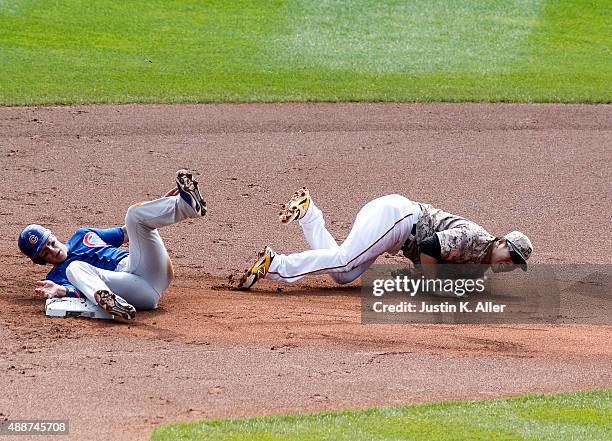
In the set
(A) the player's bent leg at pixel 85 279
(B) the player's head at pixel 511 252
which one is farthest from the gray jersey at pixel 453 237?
(A) the player's bent leg at pixel 85 279

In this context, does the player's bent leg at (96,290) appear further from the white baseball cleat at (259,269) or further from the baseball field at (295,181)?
the white baseball cleat at (259,269)

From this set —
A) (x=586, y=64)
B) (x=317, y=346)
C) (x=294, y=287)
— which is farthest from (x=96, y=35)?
(x=317, y=346)

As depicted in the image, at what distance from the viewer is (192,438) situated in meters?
5.51

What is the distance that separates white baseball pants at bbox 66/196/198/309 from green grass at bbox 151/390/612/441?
2.21m

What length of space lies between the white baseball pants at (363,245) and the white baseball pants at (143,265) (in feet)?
2.96

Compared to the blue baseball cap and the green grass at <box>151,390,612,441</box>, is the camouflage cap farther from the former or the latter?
the blue baseball cap

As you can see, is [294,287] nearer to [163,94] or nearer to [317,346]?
[317,346]

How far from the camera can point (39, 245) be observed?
784 cm

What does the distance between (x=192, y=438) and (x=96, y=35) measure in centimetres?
1370

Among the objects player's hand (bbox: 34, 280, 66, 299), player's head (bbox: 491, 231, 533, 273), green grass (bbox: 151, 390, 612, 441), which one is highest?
player's head (bbox: 491, 231, 533, 273)

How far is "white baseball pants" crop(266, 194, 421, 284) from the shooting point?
27.1 ft

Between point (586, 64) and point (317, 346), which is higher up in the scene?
point (586, 64)

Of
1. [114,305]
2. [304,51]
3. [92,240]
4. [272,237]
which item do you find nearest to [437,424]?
[114,305]

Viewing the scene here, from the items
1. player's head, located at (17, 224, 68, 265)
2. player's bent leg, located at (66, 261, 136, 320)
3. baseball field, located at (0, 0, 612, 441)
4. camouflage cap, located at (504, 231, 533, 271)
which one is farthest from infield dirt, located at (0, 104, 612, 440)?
camouflage cap, located at (504, 231, 533, 271)
